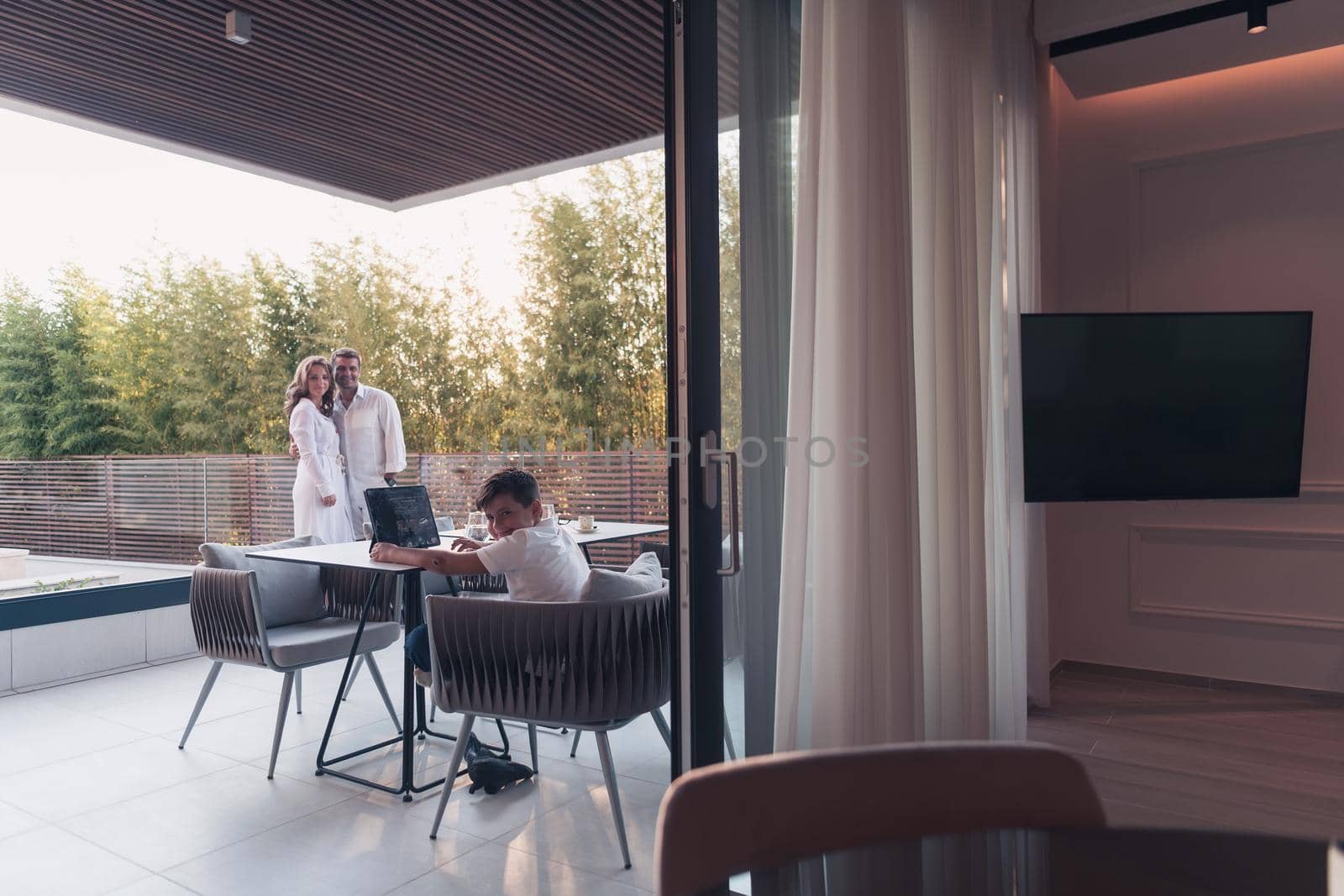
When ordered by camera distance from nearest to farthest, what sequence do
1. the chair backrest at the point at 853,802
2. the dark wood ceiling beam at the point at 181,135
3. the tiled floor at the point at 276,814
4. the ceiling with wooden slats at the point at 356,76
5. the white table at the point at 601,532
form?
the chair backrest at the point at 853,802 → the tiled floor at the point at 276,814 → the white table at the point at 601,532 → the ceiling with wooden slats at the point at 356,76 → the dark wood ceiling beam at the point at 181,135

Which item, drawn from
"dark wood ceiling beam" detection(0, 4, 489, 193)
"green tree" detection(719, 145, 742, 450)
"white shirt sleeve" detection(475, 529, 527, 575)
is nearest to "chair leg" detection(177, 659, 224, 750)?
"white shirt sleeve" detection(475, 529, 527, 575)

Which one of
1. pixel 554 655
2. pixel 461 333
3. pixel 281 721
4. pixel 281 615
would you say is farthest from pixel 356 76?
pixel 461 333

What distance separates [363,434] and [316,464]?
14.5 inches

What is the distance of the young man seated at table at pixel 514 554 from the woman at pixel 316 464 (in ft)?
7.91

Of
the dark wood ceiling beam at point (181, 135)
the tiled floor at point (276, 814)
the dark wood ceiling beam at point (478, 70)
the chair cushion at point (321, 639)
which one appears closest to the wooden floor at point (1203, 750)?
the tiled floor at point (276, 814)

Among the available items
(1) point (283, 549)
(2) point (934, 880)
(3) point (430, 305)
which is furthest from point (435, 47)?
(3) point (430, 305)

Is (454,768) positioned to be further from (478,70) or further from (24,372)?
(24,372)

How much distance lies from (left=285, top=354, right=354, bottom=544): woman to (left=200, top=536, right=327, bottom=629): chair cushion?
1607mm

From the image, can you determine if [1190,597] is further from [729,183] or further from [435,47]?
[435,47]

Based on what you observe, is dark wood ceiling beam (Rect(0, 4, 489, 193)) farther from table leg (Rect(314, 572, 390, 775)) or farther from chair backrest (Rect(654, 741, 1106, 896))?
chair backrest (Rect(654, 741, 1106, 896))

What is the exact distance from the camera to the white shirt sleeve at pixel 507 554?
264 cm

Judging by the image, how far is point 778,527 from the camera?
2119 mm

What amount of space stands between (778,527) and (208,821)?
6.72 ft

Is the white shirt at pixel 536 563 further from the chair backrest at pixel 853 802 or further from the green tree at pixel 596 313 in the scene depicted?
the green tree at pixel 596 313
